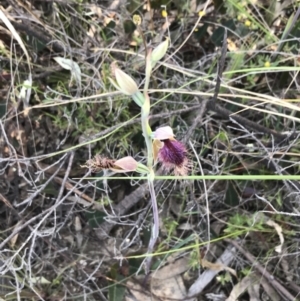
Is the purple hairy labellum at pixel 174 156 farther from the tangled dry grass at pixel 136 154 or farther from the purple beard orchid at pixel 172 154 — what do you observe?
the tangled dry grass at pixel 136 154

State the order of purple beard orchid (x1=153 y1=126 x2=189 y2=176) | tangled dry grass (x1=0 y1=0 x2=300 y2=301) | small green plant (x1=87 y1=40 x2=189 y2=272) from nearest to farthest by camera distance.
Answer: small green plant (x1=87 y1=40 x2=189 y2=272), purple beard orchid (x1=153 y1=126 x2=189 y2=176), tangled dry grass (x1=0 y1=0 x2=300 y2=301)

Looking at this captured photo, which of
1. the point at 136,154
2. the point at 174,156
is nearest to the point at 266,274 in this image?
the point at 136,154

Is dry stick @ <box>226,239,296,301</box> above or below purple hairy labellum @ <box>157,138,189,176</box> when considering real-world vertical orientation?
below

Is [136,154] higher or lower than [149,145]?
lower

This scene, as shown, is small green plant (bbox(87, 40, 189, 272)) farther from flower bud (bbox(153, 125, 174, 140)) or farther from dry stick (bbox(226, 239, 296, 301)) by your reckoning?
dry stick (bbox(226, 239, 296, 301))

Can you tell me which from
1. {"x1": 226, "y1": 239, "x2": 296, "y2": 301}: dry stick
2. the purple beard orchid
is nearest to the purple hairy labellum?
the purple beard orchid

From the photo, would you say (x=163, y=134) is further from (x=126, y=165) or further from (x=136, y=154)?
(x=136, y=154)

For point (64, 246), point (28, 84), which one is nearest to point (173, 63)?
point (28, 84)

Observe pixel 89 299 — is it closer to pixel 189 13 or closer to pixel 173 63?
pixel 173 63
